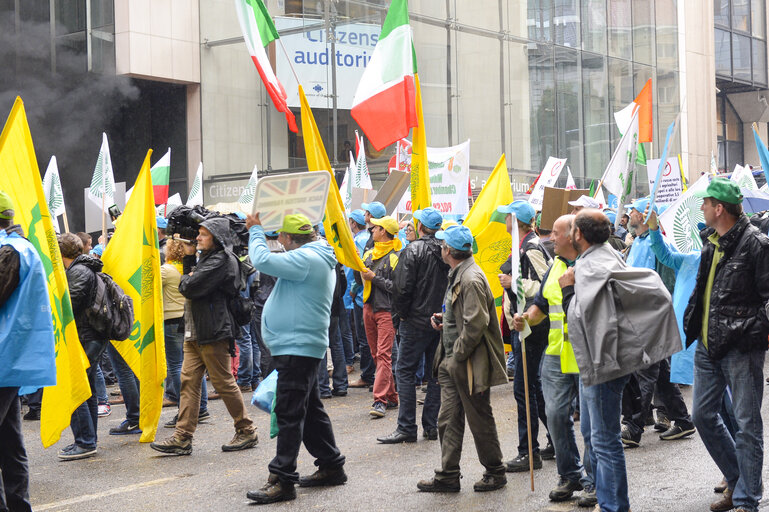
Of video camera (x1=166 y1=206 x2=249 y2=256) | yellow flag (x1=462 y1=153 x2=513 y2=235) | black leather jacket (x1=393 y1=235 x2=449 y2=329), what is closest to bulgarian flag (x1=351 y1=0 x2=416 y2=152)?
yellow flag (x1=462 y1=153 x2=513 y2=235)

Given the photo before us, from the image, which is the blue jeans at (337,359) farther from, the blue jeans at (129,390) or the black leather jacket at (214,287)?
the black leather jacket at (214,287)

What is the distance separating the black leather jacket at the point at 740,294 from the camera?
5.59m

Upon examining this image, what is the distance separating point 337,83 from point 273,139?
2.76 meters

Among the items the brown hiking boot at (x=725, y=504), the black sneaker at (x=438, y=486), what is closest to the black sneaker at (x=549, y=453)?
the black sneaker at (x=438, y=486)

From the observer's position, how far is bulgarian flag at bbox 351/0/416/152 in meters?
10.7

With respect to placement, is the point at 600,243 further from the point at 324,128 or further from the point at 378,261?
the point at 324,128

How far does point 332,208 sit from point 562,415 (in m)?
2.37

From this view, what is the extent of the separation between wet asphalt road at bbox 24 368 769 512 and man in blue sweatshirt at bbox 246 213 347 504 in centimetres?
27

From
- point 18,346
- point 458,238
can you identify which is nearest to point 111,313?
point 18,346

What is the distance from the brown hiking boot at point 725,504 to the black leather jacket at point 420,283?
3255 mm

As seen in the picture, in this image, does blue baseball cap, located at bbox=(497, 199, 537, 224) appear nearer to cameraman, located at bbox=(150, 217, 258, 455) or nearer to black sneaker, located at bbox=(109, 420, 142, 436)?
cameraman, located at bbox=(150, 217, 258, 455)

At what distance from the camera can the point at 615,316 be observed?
5.32 meters

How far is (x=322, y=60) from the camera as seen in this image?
24812 millimetres

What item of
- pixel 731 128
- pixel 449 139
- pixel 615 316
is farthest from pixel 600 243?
pixel 731 128
